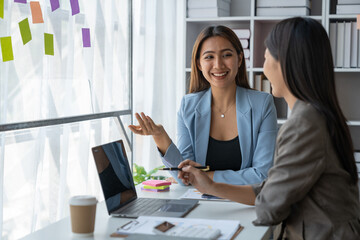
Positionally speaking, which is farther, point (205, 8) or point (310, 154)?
point (205, 8)

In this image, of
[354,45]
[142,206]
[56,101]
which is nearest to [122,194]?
[142,206]

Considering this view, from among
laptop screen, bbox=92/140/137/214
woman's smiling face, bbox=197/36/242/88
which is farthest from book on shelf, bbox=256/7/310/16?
laptop screen, bbox=92/140/137/214

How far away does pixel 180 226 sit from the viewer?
1.40 meters

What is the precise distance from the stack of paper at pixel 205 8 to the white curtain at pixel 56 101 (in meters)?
0.60

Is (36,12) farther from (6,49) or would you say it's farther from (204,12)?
(204,12)

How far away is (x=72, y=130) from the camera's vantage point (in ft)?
8.19

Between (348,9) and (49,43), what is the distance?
190 centimetres

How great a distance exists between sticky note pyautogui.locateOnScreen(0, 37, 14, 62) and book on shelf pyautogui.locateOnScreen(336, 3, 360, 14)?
82.4 inches

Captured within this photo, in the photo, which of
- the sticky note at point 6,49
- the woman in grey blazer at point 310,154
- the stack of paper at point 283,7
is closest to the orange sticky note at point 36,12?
the sticky note at point 6,49

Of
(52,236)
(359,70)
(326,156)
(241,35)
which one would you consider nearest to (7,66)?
(52,236)

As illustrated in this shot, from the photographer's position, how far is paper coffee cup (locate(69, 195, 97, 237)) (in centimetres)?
140

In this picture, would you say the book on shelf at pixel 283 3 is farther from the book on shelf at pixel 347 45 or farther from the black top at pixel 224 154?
the black top at pixel 224 154

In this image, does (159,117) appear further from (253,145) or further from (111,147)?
(111,147)

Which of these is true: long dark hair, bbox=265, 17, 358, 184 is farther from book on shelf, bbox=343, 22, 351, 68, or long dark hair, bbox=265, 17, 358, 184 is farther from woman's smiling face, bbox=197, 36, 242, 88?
book on shelf, bbox=343, 22, 351, 68
